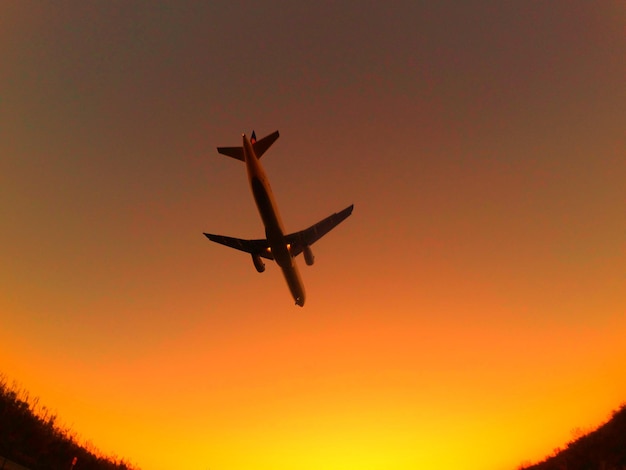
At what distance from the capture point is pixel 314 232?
29.2 metres

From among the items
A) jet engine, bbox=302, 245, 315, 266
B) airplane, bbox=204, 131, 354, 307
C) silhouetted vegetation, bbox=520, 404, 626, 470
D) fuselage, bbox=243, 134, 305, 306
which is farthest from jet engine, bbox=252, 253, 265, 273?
→ silhouetted vegetation, bbox=520, 404, 626, 470

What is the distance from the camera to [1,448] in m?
32.6

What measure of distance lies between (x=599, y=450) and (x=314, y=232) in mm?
21554

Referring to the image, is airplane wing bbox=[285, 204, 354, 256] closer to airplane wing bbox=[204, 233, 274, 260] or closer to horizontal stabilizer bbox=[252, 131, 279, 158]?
airplane wing bbox=[204, 233, 274, 260]

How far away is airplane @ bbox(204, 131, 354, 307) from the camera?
25.0 metres

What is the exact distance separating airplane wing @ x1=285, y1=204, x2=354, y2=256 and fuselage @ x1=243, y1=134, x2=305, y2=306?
88cm

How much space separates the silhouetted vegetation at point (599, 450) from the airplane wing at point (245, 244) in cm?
2332

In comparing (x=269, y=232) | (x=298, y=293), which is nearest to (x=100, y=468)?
(x=298, y=293)

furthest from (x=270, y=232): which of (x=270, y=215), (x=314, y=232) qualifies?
(x=314, y=232)

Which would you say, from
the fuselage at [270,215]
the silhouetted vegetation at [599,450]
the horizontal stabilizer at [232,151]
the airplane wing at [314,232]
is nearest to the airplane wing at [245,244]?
the fuselage at [270,215]

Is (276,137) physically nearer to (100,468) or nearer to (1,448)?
(1,448)

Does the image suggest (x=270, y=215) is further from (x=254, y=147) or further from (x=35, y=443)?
(x=35, y=443)

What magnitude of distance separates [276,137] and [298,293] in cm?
1458

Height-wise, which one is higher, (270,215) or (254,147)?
(254,147)
